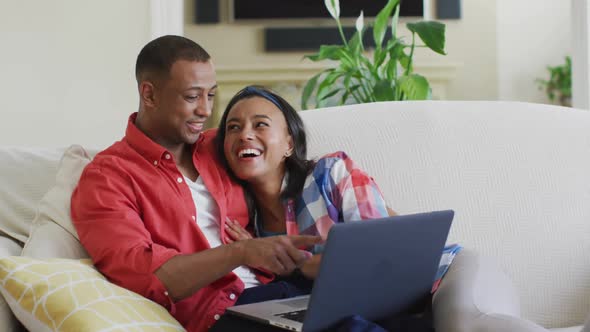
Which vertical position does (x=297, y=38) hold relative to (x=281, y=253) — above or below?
above

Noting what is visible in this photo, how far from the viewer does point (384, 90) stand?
287 centimetres

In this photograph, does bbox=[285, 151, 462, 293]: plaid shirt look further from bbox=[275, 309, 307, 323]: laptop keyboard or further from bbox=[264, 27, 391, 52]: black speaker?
bbox=[264, 27, 391, 52]: black speaker

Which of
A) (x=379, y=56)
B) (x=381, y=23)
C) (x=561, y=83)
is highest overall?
(x=381, y=23)

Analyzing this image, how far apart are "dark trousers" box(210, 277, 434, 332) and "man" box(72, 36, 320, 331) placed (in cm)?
5

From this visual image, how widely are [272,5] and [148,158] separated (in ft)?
14.9

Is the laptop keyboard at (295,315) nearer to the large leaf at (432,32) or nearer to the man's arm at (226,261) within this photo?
the man's arm at (226,261)

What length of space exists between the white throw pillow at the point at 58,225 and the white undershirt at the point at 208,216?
24cm

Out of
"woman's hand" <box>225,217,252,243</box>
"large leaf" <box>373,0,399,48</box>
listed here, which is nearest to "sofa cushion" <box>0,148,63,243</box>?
"woman's hand" <box>225,217,252,243</box>

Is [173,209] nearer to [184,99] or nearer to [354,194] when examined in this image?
[184,99]

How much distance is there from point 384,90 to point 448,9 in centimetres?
343

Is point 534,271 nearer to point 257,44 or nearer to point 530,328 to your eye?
point 530,328

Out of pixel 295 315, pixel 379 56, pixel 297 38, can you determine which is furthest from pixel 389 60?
pixel 297 38

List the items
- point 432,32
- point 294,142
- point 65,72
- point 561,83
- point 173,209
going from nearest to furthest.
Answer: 1. point 173,209
2. point 294,142
3. point 432,32
4. point 65,72
5. point 561,83

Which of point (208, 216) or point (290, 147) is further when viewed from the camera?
point (290, 147)
